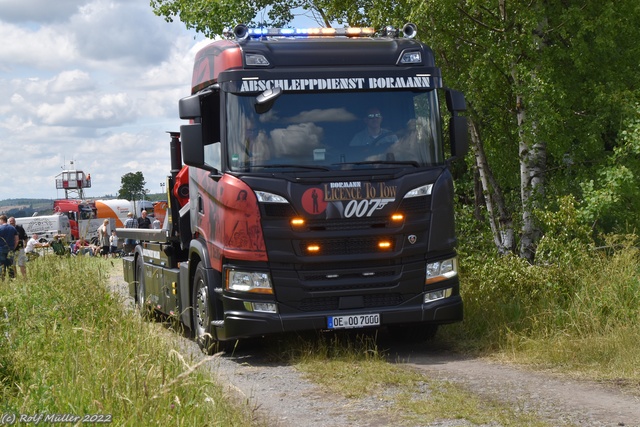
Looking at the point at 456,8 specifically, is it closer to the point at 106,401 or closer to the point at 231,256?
the point at 231,256

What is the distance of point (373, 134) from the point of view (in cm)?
1043

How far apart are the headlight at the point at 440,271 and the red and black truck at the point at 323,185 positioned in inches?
0.4

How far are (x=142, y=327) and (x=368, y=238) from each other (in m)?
2.76

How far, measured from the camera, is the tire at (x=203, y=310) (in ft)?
34.9

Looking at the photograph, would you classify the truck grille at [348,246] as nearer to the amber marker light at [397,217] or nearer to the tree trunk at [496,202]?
the amber marker light at [397,217]

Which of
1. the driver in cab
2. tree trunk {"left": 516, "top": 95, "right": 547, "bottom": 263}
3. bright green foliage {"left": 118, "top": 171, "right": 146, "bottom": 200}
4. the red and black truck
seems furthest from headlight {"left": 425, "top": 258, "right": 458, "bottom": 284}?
bright green foliage {"left": 118, "top": 171, "right": 146, "bottom": 200}

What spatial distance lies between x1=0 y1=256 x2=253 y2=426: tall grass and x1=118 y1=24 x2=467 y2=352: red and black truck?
4.76ft

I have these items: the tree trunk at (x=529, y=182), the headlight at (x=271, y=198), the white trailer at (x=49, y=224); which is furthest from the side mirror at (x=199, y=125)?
the white trailer at (x=49, y=224)

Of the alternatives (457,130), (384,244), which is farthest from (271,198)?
(457,130)

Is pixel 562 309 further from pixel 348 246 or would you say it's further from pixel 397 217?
pixel 348 246

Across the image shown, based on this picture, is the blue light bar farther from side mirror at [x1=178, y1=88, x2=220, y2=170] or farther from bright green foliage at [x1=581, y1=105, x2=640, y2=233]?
bright green foliage at [x1=581, y1=105, x2=640, y2=233]

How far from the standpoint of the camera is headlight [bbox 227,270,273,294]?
10.1 m

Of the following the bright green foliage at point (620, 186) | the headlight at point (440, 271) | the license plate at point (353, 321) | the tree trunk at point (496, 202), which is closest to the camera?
the license plate at point (353, 321)

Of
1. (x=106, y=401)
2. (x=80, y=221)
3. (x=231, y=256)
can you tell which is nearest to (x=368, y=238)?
(x=231, y=256)
